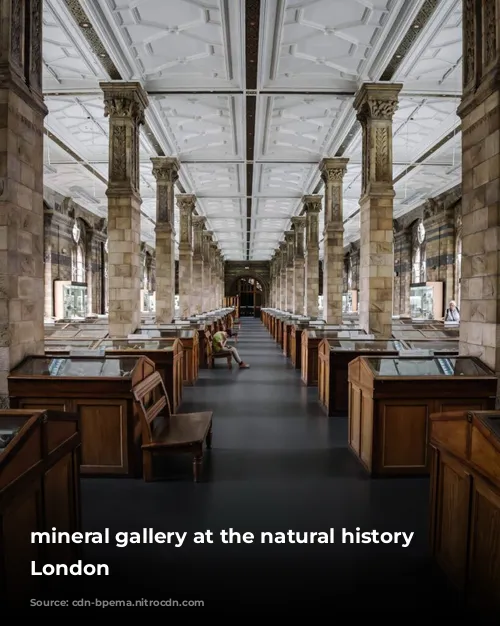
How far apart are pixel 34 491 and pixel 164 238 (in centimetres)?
1190

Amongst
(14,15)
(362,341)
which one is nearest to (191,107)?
(14,15)

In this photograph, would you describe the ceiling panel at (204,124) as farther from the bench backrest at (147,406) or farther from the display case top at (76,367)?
the bench backrest at (147,406)

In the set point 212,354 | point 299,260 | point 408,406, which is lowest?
point 212,354

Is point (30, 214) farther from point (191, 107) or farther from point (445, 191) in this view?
point (445, 191)

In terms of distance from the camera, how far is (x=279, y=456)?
501 cm

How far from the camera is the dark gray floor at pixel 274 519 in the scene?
2.74m

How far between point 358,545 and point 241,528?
0.82 metres

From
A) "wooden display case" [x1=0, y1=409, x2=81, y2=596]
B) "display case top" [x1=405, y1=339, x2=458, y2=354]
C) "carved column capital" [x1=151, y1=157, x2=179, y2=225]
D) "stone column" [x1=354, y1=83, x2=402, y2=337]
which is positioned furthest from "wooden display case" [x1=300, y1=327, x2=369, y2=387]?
"wooden display case" [x1=0, y1=409, x2=81, y2=596]

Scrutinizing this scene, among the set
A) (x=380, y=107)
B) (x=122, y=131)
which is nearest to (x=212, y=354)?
(x=122, y=131)

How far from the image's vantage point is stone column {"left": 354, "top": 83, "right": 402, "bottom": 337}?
30.3 feet

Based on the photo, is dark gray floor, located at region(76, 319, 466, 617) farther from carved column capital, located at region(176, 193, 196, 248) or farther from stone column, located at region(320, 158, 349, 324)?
carved column capital, located at region(176, 193, 196, 248)

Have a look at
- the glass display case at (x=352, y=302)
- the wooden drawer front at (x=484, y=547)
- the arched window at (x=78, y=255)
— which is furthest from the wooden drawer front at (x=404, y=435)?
the glass display case at (x=352, y=302)

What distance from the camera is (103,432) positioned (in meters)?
4.45

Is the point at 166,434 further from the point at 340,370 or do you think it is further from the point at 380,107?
the point at 380,107
